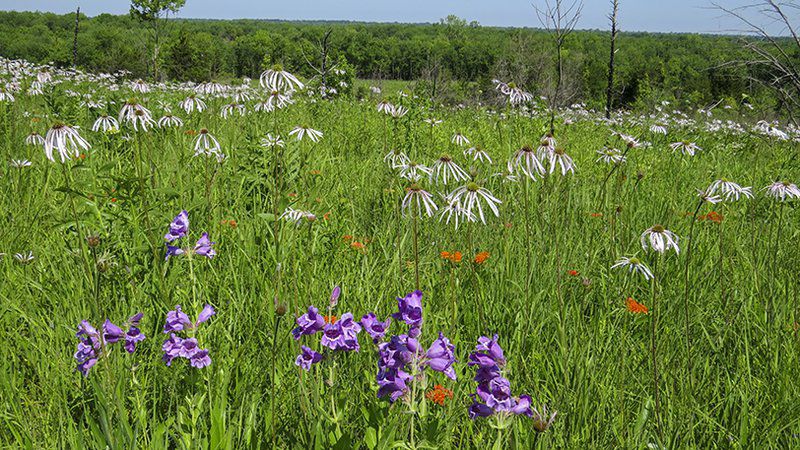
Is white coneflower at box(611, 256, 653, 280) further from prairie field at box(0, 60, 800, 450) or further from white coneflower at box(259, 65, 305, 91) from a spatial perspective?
white coneflower at box(259, 65, 305, 91)

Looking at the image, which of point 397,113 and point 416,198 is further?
point 397,113

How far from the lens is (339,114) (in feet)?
20.7

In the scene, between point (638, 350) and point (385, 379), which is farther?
point (638, 350)

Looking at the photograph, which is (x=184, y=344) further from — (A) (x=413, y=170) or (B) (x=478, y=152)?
(B) (x=478, y=152)

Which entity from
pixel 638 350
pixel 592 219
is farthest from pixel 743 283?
pixel 592 219

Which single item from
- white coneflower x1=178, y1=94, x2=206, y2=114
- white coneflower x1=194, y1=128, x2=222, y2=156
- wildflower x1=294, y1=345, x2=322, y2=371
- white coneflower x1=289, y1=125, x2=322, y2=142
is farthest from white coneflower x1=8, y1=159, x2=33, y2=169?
wildflower x1=294, y1=345, x2=322, y2=371

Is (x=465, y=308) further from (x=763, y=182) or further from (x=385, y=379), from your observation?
(x=763, y=182)

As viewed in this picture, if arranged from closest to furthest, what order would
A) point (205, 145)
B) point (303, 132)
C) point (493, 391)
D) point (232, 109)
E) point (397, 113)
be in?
point (493, 391), point (205, 145), point (303, 132), point (397, 113), point (232, 109)

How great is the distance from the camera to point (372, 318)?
Answer: 1099 mm

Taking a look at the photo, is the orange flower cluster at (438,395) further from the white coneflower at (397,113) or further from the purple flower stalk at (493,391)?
the white coneflower at (397,113)

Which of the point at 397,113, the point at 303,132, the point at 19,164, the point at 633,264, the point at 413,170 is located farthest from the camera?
the point at 397,113

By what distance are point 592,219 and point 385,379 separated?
2207 mm

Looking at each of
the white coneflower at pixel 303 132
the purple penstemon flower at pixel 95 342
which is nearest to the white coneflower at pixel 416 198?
the purple penstemon flower at pixel 95 342

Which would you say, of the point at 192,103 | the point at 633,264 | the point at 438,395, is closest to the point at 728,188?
the point at 633,264
